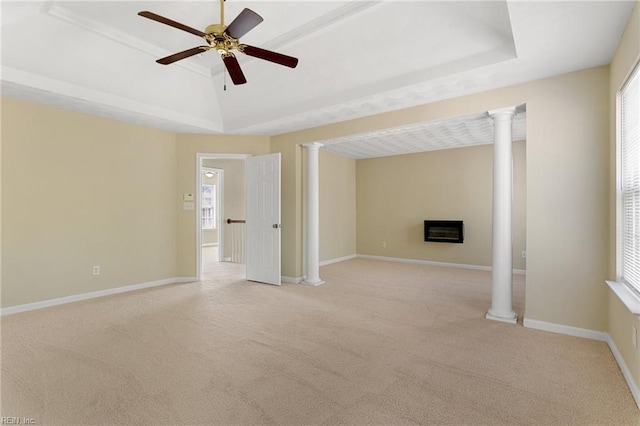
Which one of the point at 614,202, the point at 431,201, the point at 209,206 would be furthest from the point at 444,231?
the point at 209,206

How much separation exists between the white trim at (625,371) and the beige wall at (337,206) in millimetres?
5151

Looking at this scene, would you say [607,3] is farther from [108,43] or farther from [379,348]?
[108,43]

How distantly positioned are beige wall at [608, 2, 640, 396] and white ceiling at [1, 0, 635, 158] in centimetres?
12

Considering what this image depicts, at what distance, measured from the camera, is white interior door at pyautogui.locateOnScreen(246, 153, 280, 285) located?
17.1ft

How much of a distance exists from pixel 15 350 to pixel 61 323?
71 centimetres

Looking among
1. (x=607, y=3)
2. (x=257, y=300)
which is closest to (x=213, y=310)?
(x=257, y=300)

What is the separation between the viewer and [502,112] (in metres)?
3.54

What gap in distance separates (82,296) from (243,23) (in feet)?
14.3

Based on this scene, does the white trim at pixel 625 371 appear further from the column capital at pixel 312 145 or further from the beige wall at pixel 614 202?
the column capital at pixel 312 145

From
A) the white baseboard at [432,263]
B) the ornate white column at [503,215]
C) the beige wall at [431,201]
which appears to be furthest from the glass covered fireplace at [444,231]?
the ornate white column at [503,215]

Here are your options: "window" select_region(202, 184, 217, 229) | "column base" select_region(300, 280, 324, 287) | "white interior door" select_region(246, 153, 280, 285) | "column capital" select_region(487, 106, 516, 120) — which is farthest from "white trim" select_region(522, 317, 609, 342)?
"window" select_region(202, 184, 217, 229)

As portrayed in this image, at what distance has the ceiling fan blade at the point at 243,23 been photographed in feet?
6.89

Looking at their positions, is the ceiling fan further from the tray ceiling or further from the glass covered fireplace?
the glass covered fireplace

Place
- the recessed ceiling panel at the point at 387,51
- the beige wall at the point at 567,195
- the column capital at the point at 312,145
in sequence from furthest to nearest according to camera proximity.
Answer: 1. the column capital at the point at 312,145
2. the beige wall at the point at 567,195
3. the recessed ceiling panel at the point at 387,51
